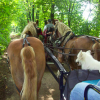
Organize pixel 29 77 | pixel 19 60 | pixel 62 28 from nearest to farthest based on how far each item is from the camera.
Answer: pixel 29 77
pixel 19 60
pixel 62 28

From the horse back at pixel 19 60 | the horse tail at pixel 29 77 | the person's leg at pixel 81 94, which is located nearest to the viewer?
the person's leg at pixel 81 94

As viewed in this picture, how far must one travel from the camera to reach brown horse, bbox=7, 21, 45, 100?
1.73 m


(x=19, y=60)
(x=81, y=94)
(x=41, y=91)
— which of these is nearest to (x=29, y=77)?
(x=19, y=60)

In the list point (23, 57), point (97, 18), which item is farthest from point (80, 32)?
point (23, 57)

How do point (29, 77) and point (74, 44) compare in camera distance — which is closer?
point (29, 77)

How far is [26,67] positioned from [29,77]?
0.19 meters

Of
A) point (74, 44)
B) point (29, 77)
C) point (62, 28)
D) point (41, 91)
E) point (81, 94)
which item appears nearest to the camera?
point (81, 94)

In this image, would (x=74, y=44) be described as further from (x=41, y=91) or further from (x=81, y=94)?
(x=81, y=94)

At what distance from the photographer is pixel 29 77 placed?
68.9 inches

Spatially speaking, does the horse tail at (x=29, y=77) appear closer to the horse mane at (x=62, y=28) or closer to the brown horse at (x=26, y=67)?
the brown horse at (x=26, y=67)

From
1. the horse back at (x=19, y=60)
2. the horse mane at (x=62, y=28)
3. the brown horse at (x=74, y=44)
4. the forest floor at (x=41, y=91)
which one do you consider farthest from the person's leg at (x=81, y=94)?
the horse mane at (x=62, y=28)

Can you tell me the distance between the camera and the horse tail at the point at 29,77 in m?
1.70

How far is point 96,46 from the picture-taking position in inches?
113

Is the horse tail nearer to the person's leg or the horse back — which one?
the horse back
